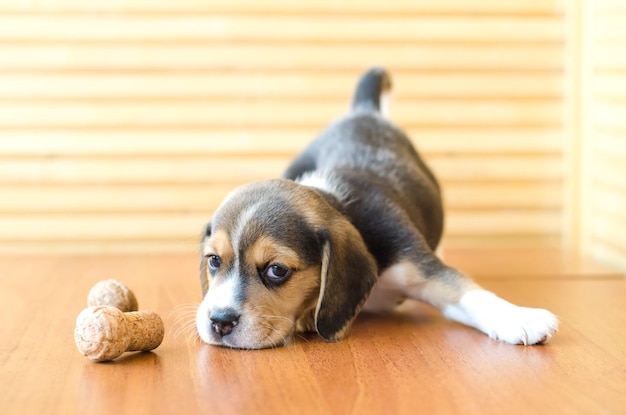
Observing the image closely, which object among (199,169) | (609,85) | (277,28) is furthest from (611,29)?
(199,169)

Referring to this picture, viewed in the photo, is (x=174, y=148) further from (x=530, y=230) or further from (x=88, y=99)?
(x=530, y=230)

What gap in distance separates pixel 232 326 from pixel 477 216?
2.35 metres

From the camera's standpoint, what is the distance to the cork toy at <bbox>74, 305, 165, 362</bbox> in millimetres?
2742

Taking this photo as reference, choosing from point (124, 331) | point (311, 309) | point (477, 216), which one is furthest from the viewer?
point (477, 216)

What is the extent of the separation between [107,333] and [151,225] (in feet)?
7.08

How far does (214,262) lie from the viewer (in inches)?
120

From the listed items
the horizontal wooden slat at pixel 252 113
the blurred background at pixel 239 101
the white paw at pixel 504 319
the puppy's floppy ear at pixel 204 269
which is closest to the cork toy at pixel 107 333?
the puppy's floppy ear at pixel 204 269

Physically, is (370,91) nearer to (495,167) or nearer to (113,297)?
(495,167)

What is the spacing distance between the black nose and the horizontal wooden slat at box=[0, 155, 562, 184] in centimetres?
200

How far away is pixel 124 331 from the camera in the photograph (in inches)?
109

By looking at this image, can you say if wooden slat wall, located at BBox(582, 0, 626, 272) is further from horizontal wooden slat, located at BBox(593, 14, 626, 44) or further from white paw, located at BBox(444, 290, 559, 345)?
white paw, located at BBox(444, 290, 559, 345)

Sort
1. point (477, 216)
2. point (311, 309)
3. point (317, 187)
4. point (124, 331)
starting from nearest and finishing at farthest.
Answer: point (124, 331) < point (311, 309) < point (317, 187) < point (477, 216)

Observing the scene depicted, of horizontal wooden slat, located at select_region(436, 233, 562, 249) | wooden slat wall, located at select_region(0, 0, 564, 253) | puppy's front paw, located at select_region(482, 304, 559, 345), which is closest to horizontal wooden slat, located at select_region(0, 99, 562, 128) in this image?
wooden slat wall, located at select_region(0, 0, 564, 253)

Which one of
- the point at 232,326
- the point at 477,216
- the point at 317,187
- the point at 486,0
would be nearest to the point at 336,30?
the point at 486,0
